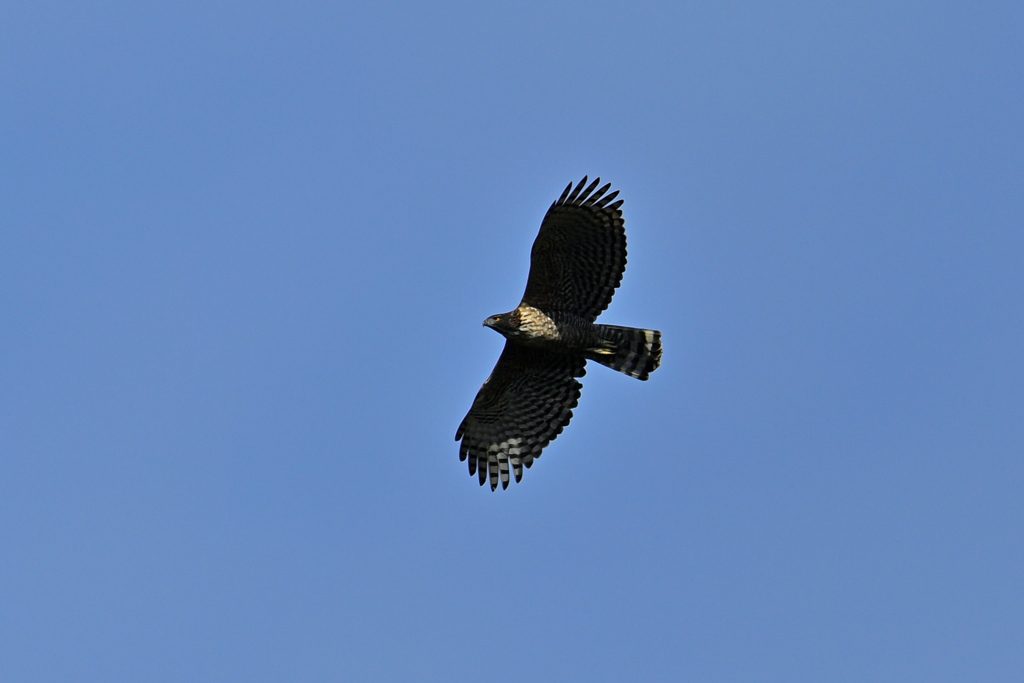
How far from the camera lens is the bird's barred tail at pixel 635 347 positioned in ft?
68.7

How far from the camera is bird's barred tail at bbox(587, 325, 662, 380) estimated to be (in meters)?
20.9

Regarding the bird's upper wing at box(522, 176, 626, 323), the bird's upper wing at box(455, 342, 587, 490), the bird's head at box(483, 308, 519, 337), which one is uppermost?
the bird's upper wing at box(522, 176, 626, 323)

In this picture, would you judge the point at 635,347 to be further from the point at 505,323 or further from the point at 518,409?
the point at 518,409

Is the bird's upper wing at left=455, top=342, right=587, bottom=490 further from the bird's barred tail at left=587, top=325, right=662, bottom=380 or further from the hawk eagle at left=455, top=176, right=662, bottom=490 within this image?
the bird's barred tail at left=587, top=325, right=662, bottom=380

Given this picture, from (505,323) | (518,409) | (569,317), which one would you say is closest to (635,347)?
(569,317)

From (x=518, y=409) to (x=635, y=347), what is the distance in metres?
2.28

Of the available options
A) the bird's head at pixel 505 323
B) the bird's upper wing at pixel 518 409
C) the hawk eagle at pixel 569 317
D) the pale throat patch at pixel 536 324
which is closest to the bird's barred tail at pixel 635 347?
the hawk eagle at pixel 569 317

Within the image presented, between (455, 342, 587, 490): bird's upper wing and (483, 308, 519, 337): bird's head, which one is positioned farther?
(455, 342, 587, 490): bird's upper wing

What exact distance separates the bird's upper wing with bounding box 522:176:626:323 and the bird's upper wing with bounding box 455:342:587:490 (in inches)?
36.6

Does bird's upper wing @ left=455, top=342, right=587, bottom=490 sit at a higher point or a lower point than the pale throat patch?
lower

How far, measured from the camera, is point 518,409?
2220cm

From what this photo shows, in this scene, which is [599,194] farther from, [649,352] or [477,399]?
[477,399]

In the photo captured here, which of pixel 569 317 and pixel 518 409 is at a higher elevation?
pixel 569 317

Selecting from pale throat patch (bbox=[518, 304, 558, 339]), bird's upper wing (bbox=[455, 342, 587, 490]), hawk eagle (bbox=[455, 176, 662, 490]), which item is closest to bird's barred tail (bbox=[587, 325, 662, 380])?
hawk eagle (bbox=[455, 176, 662, 490])
